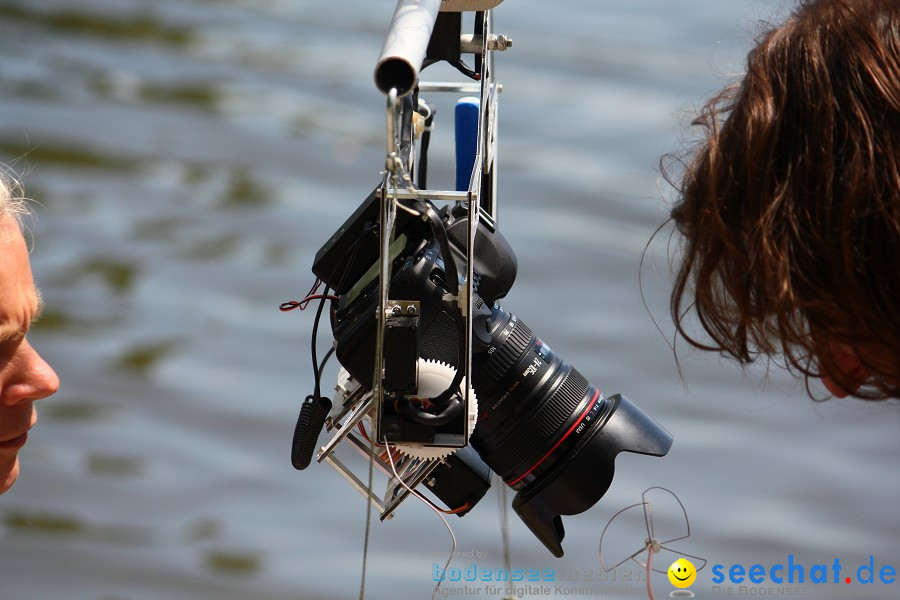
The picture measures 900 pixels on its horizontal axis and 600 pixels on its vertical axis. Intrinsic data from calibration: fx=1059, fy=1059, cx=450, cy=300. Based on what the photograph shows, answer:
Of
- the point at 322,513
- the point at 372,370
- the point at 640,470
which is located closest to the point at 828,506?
the point at 640,470

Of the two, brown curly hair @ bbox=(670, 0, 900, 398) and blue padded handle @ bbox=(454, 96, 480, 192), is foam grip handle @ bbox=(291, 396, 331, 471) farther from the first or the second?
brown curly hair @ bbox=(670, 0, 900, 398)

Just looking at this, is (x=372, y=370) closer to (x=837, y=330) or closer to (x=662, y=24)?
(x=837, y=330)

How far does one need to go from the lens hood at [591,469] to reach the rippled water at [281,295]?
16.9 inches

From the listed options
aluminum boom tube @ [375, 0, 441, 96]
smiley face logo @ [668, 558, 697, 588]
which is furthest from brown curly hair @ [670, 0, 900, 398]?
smiley face logo @ [668, 558, 697, 588]

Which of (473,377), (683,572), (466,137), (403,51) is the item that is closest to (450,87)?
(466,137)

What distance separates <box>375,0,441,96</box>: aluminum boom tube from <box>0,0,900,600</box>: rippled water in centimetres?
73

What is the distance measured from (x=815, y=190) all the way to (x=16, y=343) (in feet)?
2.52

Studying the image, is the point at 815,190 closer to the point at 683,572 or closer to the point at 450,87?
the point at 450,87

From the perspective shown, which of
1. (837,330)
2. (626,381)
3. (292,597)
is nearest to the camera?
(837,330)

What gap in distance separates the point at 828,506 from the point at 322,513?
99 centimetres

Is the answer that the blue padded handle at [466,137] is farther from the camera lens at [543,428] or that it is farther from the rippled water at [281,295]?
the rippled water at [281,295]

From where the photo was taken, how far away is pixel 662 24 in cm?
342

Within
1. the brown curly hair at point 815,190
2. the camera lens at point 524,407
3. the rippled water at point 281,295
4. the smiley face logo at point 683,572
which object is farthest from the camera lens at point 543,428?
the smiley face logo at point 683,572

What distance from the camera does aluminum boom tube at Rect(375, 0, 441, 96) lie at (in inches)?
24.5
